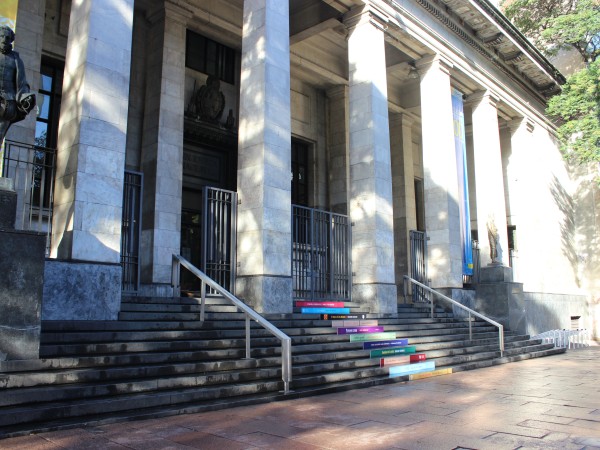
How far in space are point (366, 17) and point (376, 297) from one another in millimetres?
7456

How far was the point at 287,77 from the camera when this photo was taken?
11547mm

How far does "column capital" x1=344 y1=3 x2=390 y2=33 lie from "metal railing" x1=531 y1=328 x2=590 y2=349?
1119 cm

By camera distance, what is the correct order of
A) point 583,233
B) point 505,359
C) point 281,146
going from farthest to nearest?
point 583,233 → point 505,359 → point 281,146

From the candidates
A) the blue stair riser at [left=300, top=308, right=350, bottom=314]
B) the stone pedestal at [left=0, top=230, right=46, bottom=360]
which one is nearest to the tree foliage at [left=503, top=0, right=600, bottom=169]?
the blue stair riser at [left=300, top=308, right=350, bottom=314]

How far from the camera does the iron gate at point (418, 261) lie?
16.7 meters

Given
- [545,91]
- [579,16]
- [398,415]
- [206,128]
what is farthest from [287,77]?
[545,91]

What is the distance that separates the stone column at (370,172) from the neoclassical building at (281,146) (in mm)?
49

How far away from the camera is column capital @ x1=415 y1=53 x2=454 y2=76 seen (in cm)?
1706

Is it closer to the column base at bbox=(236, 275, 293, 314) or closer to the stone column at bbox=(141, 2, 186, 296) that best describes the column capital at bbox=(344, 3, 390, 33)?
the stone column at bbox=(141, 2, 186, 296)

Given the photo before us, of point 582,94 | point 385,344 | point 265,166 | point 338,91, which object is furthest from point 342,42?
point 385,344

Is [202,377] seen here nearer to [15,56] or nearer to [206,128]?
[15,56]

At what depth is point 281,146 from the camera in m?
11.2

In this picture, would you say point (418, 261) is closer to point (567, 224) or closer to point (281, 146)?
point (281, 146)

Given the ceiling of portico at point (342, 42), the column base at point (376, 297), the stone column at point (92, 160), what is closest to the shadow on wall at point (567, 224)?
the ceiling of portico at point (342, 42)
